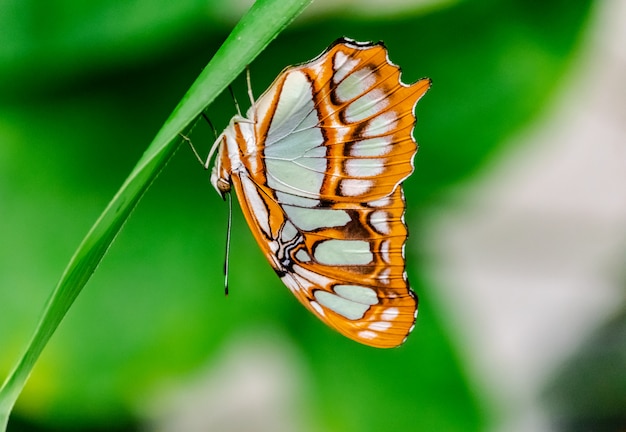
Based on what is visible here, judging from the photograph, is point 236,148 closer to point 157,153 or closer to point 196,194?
point 157,153

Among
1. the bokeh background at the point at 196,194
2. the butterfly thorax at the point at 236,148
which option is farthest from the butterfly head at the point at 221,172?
the bokeh background at the point at 196,194

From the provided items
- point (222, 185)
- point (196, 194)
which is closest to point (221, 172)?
point (222, 185)

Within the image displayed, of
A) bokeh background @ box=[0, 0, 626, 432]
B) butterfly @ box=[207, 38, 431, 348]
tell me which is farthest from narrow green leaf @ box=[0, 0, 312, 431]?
bokeh background @ box=[0, 0, 626, 432]

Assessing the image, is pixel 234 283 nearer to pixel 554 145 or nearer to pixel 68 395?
pixel 68 395

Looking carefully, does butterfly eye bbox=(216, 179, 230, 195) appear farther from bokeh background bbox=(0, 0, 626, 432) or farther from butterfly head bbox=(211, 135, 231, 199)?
bokeh background bbox=(0, 0, 626, 432)

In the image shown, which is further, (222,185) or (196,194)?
(196,194)
